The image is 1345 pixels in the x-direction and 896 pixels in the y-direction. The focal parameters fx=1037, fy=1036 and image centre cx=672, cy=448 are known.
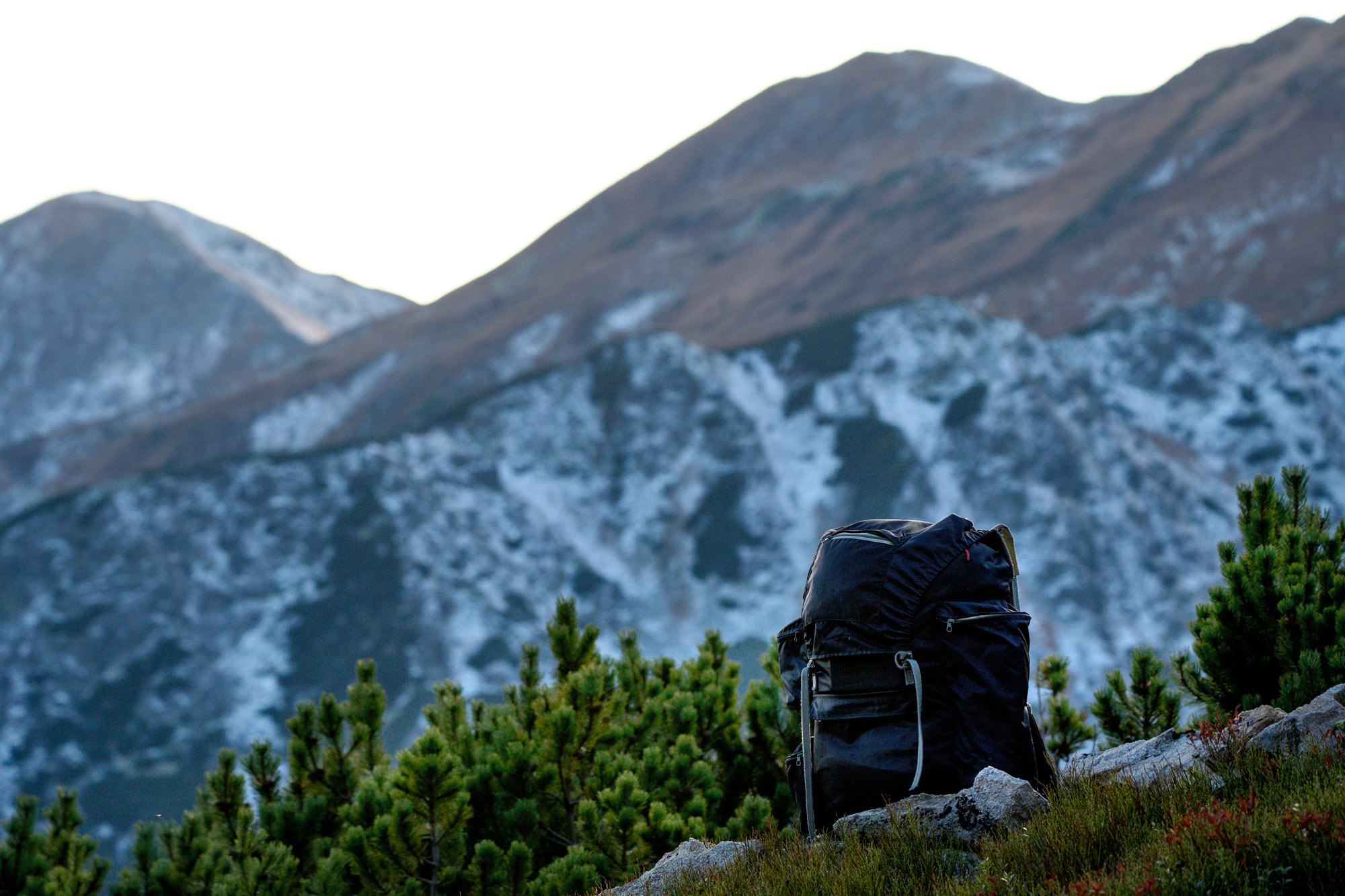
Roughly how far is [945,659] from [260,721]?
37.1 meters

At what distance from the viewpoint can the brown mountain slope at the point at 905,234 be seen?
48.8 meters

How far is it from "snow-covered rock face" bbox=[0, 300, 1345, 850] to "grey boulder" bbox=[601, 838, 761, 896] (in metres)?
29.9

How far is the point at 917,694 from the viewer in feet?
12.7

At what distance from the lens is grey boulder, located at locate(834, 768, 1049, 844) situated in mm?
3582

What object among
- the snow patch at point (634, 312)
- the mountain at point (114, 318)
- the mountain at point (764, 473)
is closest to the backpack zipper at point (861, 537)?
the mountain at point (764, 473)

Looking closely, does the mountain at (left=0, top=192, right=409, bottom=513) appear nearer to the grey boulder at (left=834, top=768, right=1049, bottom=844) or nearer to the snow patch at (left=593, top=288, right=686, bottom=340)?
the snow patch at (left=593, top=288, right=686, bottom=340)

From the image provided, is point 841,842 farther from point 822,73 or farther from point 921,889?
point 822,73

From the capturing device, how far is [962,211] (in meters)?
61.1

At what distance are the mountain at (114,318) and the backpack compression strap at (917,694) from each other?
96.9 m

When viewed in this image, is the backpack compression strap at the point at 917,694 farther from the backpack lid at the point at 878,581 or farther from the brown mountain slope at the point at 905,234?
the brown mountain slope at the point at 905,234

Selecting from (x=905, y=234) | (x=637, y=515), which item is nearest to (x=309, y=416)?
(x=637, y=515)

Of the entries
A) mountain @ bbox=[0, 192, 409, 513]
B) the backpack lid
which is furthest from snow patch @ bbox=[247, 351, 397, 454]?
the backpack lid

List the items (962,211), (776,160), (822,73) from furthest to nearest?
(822,73)
(776,160)
(962,211)

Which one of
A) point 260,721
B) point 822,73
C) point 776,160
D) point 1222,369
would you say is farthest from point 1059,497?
point 822,73
